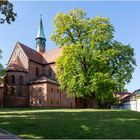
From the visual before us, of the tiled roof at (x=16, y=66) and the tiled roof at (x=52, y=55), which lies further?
the tiled roof at (x=52, y=55)

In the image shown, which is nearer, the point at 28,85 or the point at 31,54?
the point at 28,85

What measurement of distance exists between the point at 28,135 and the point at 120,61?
2786cm

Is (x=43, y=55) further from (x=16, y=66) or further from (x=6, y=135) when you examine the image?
(x=6, y=135)

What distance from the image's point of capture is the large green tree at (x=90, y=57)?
38531mm

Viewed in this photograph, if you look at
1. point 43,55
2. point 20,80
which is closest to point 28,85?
point 20,80

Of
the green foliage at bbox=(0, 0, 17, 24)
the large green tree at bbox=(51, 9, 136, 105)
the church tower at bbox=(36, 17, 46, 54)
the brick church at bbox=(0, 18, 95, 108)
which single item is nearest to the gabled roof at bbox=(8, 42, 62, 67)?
the brick church at bbox=(0, 18, 95, 108)

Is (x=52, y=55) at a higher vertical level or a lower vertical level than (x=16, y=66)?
higher

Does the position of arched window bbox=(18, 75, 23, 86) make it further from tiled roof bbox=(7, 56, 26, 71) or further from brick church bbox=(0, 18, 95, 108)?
tiled roof bbox=(7, 56, 26, 71)

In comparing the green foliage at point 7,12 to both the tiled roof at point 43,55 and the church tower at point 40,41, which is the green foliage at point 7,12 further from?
the church tower at point 40,41

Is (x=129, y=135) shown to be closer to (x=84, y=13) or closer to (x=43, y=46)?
(x=84, y=13)

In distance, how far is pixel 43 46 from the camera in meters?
77.2

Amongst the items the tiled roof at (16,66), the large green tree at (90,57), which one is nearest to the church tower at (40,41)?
the tiled roof at (16,66)

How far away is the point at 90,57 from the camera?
39000mm

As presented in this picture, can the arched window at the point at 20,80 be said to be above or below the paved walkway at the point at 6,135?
above
